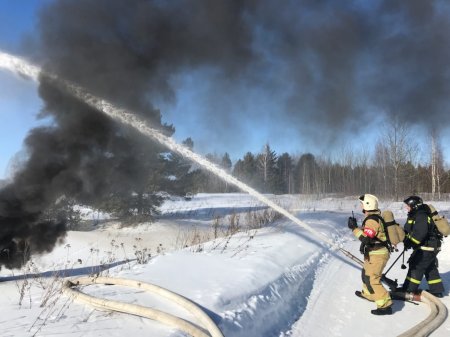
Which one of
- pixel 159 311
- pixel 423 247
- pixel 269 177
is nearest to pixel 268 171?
pixel 269 177

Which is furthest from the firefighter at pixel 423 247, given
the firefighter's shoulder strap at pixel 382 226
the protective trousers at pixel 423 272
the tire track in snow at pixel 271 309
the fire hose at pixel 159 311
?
the fire hose at pixel 159 311

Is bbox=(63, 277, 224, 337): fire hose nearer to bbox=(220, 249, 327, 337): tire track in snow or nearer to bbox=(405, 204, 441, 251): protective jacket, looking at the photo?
bbox=(220, 249, 327, 337): tire track in snow

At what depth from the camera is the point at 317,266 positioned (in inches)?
304

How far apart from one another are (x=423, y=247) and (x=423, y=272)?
0.39 m

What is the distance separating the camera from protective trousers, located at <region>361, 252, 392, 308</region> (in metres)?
5.25

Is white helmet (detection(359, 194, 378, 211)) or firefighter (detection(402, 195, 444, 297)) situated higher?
white helmet (detection(359, 194, 378, 211))

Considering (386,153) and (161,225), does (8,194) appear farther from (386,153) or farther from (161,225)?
(386,153)

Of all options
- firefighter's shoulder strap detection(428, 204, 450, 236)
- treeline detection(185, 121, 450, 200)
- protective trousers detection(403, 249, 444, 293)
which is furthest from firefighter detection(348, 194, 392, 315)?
treeline detection(185, 121, 450, 200)

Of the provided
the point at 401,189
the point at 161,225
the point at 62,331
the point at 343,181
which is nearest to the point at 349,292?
the point at 62,331

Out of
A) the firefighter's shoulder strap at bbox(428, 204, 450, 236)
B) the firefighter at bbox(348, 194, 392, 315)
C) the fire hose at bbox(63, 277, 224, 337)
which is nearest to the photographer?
the fire hose at bbox(63, 277, 224, 337)

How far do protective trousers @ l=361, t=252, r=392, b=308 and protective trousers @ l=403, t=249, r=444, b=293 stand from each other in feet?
2.60

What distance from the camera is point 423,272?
618cm

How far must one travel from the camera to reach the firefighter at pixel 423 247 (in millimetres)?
6117

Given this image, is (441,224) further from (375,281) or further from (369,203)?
(375,281)
